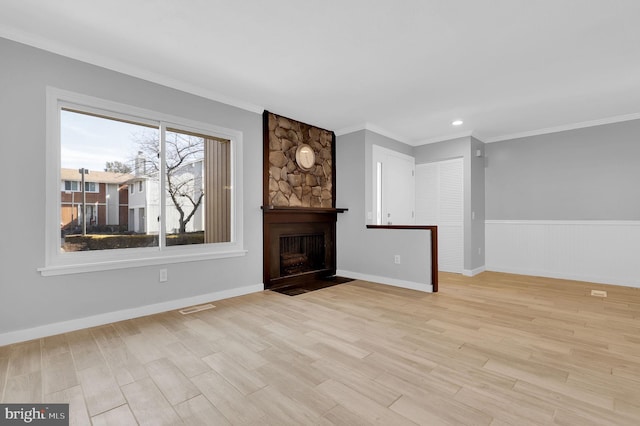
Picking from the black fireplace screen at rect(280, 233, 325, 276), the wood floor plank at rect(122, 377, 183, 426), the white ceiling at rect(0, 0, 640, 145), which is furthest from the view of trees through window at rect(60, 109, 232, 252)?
the wood floor plank at rect(122, 377, 183, 426)

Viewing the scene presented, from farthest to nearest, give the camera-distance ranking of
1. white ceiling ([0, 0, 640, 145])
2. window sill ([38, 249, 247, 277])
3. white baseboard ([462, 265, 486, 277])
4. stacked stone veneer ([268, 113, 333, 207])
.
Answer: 1. white baseboard ([462, 265, 486, 277])
2. stacked stone veneer ([268, 113, 333, 207])
3. window sill ([38, 249, 247, 277])
4. white ceiling ([0, 0, 640, 145])

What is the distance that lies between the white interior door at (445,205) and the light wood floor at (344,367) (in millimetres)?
2077

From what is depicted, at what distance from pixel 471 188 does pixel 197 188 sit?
434 centimetres

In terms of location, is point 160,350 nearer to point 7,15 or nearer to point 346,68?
point 7,15

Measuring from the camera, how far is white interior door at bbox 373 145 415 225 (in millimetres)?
5066

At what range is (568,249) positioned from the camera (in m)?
4.78

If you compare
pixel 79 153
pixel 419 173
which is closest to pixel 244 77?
pixel 79 153

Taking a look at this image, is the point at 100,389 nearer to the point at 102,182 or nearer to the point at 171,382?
the point at 171,382

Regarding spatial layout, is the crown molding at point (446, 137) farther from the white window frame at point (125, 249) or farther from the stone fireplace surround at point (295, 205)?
the white window frame at point (125, 249)

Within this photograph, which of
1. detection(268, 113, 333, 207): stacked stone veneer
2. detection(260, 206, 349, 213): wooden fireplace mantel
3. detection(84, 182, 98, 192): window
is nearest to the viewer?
detection(84, 182, 98, 192): window

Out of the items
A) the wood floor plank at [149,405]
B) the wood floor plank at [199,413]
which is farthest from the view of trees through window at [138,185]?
the wood floor plank at [199,413]

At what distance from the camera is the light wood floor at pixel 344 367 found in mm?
1539

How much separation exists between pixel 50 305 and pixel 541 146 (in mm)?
6788

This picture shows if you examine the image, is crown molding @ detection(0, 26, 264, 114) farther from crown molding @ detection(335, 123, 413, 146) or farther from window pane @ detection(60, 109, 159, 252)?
crown molding @ detection(335, 123, 413, 146)
